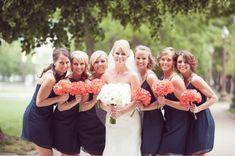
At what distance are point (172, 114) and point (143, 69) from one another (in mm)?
807

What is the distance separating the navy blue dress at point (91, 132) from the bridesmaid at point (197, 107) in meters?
1.36

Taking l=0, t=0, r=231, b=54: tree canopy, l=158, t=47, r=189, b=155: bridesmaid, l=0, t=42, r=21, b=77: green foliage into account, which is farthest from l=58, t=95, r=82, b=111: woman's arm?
l=0, t=42, r=21, b=77: green foliage

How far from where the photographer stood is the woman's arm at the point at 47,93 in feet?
24.0

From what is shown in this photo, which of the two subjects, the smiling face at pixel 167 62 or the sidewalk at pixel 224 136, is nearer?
the smiling face at pixel 167 62

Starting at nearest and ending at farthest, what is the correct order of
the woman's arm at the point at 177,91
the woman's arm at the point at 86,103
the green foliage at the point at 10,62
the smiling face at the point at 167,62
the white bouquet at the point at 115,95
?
the white bouquet at the point at 115,95, the woman's arm at the point at 177,91, the smiling face at the point at 167,62, the woman's arm at the point at 86,103, the green foliage at the point at 10,62

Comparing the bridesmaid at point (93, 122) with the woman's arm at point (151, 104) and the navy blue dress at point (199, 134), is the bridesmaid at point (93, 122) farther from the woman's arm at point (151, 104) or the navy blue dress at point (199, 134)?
the navy blue dress at point (199, 134)

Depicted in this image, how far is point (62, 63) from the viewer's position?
7422 millimetres

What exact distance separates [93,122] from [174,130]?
1.30 meters

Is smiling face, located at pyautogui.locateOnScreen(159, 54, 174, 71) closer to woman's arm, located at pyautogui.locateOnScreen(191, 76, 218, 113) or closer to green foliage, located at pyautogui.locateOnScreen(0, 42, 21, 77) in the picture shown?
woman's arm, located at pyautogui.locateOnScreen(191, 76, 218, 113)

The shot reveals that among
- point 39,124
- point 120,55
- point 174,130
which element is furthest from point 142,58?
point 39,124

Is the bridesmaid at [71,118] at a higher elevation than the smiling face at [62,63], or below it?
below

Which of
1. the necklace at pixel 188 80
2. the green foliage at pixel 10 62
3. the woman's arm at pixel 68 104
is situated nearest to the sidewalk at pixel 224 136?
the necklace at pixel 188 80

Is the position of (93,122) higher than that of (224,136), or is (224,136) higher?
(93,122)

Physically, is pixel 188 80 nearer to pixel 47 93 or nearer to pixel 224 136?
pixel 47 93
